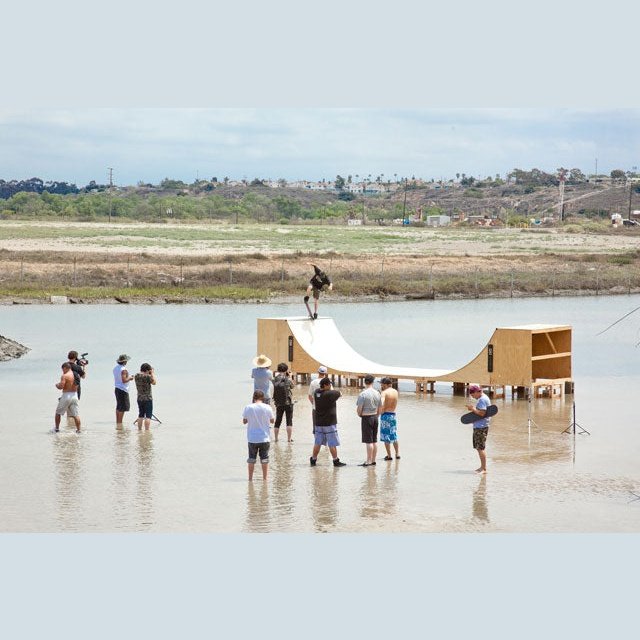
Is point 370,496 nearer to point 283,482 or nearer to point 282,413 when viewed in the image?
point 283,482

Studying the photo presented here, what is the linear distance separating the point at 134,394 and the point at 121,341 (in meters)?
12.0

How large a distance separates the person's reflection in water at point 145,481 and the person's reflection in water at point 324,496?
1.93 m

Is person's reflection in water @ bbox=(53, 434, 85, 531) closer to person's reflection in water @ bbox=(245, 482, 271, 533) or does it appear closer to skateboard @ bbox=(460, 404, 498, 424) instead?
person's reflection in water @ bbox=(245, 482, 271, 533)

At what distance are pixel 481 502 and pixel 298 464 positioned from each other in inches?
131

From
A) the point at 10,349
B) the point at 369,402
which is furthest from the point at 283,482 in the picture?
the point at 10,349

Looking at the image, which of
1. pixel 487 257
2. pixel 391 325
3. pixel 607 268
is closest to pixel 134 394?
pixel 391 325

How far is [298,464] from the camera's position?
58.8 ft

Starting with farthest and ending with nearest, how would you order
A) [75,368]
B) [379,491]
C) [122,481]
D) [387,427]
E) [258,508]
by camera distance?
[75,368], [387,427], [122,481], [379,491], [258,508]

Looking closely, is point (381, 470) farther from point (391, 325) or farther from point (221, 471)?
point (391, 325)

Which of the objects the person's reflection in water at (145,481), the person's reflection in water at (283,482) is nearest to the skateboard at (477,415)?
the person's reflection in water at (283,482)

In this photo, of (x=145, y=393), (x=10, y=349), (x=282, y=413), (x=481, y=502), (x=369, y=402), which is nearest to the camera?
(x=481, y=502)

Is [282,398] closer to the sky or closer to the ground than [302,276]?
closer to the ground

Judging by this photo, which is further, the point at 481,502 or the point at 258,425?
the point at 258,425

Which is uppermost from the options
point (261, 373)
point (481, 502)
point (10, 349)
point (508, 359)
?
point (261, 373)
